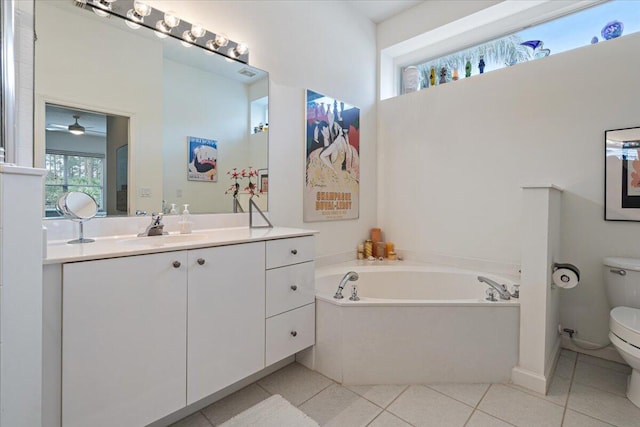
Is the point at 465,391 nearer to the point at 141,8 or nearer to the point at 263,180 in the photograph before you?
the point at 263,180

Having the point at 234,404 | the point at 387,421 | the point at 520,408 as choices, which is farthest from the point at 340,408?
the point at 520,408

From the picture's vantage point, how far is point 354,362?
6.00 feet

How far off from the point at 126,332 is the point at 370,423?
3.93 feet

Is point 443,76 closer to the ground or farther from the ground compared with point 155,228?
farther from the ground

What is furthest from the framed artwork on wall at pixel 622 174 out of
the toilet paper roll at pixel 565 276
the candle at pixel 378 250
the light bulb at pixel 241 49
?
the light bulb at pixel 241 49

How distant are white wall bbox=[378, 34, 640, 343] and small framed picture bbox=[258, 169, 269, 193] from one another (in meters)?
1.43

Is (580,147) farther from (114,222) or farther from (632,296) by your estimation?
(114,222)

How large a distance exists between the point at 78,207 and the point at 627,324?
2787 mm

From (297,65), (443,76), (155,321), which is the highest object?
(443,76)

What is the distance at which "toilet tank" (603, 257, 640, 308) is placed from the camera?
1845 mm

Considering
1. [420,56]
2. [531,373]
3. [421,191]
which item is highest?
[420,56]

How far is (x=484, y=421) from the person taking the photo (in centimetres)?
150

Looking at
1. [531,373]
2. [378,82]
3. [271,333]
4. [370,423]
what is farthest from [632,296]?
[378,82]

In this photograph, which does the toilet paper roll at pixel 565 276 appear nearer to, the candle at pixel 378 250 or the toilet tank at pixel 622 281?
the toilet tank at pixel 622 281
